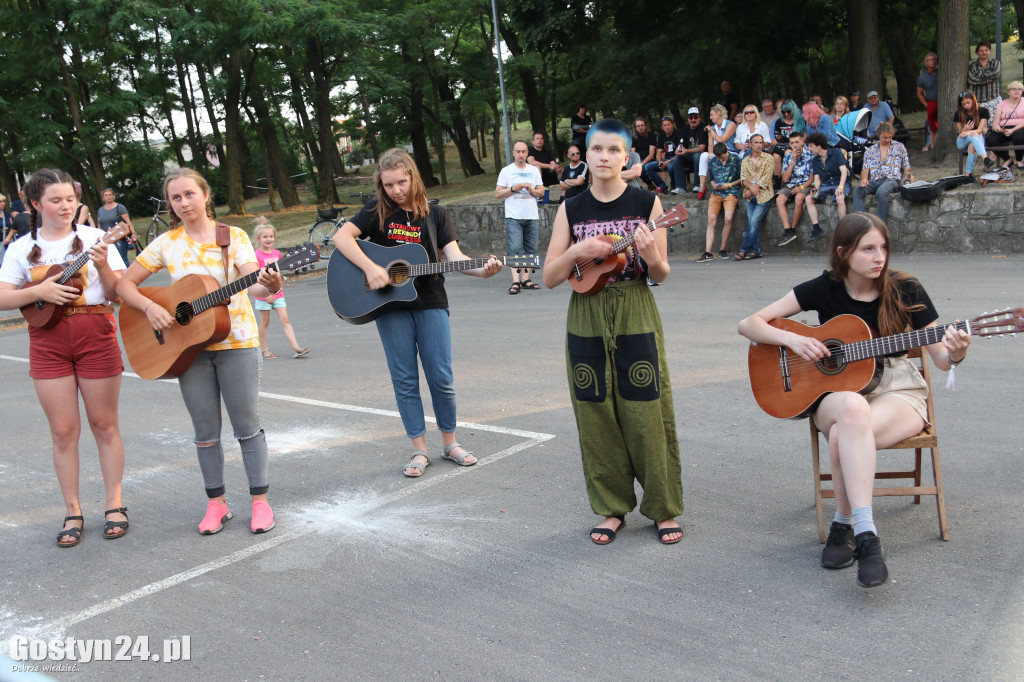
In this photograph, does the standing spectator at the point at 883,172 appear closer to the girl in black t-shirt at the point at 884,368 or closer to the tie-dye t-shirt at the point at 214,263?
the girl in black t-shirt at the point at 884,368

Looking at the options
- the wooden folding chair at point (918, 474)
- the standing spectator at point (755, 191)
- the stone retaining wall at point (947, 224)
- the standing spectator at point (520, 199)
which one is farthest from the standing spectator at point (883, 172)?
the wooden folding chair at point (918, 474)

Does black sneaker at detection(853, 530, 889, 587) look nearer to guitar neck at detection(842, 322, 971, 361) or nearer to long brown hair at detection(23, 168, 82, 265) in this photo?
guitar neck at detection(842, 322, 971, 361)

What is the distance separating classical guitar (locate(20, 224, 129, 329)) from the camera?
4.70 metres

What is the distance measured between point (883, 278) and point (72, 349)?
13.8 ft

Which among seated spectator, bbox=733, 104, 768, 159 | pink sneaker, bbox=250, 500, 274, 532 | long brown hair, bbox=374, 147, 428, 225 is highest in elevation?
seated spectator, bbox=733, 104, 768, 159

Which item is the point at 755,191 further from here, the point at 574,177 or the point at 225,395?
the point at 225,395

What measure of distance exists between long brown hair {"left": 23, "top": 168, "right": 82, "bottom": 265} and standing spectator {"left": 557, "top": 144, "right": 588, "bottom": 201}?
10.6 m

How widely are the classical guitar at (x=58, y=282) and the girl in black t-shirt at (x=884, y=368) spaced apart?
3.52m

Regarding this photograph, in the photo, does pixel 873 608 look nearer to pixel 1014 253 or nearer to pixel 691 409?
pixel 691 409

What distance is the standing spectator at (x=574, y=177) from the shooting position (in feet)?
48.8

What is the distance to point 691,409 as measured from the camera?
21.1 feet

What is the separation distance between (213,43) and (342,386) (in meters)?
21.4

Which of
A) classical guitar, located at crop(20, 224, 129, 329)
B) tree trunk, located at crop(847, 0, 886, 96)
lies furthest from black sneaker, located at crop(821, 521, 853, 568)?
tree trunk, located at crop(847, 0, 886, 96)

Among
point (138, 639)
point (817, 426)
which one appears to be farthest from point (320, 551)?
point (817, 426)
